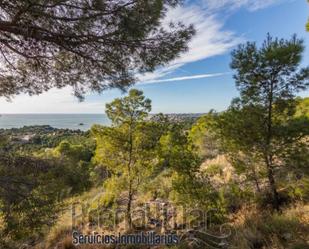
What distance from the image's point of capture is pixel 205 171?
5223mm

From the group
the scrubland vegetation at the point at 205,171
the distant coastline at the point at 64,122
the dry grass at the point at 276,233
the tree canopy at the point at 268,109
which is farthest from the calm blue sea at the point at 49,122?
the dry grass at the point at 276,233

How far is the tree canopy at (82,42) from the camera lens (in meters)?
3.22

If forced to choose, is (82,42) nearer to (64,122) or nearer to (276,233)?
(276,233)

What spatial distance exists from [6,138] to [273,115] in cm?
541

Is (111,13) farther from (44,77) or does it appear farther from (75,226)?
(75,226)

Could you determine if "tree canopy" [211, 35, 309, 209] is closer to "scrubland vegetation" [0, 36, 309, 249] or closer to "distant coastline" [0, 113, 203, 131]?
"scrubland vegetation" [0, 36, 309, 249]

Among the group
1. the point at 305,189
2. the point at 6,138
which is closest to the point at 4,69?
the point at 6,138

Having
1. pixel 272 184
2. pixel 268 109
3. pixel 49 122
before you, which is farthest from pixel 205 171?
pixel 49 122

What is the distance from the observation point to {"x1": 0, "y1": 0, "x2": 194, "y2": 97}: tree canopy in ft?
10.6

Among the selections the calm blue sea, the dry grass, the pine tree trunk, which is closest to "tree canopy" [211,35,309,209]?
the pine tree trunk

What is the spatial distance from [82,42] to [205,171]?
361 cm

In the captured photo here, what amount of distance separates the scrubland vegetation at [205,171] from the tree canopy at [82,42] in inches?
58.1

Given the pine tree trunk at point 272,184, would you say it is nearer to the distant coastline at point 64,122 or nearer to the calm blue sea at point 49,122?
the distant coastline at point 64,122

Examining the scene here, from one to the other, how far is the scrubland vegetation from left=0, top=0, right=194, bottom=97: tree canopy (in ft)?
4.84
